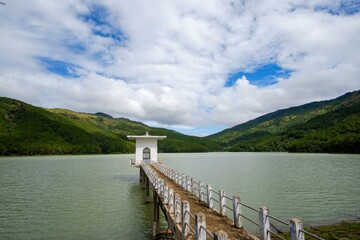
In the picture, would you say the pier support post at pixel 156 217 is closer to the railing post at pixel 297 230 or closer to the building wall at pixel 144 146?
the railing post at pixel 297 230

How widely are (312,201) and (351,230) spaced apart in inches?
411

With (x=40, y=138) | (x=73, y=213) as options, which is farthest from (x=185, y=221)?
(x=40, y=138)

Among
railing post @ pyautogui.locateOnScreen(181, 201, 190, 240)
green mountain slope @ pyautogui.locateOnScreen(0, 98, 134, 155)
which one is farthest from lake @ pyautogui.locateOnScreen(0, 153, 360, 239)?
green mountain slope @ pyautogui.locateOnScreen(0, 98, 134, 155)

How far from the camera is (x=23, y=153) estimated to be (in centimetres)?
13750

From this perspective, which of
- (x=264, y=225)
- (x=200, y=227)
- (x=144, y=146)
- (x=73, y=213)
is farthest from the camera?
(x=144, y=146)

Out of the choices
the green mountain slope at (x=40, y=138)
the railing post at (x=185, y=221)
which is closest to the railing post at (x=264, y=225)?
the railing post at (x=185, y=221)

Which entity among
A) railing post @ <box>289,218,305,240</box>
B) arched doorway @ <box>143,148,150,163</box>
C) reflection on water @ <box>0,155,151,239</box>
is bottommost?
reflection on water @ <box>0,155,151,239</box>

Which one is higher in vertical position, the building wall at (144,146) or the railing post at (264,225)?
the building wall at (144,146)

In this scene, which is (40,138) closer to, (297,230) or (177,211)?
(177,211)

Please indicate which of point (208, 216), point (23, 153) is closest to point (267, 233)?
point (208, 216)

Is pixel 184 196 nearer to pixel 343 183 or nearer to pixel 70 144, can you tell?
pixel 343 183

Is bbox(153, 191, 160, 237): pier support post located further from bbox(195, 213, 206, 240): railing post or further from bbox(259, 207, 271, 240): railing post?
bbox(195, 213, 206, 240): railing post

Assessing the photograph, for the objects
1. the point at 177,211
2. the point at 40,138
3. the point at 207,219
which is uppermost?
the point at 40,138

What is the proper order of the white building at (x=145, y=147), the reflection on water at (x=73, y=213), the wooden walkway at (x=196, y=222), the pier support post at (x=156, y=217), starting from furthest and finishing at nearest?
1. the white building at (x=145, y=147)
2. the reflection on water at (x=73, y=213)
3. the pier support post at (x=156, y=217)
4. the wooden walkway at (x=196, y=222)
